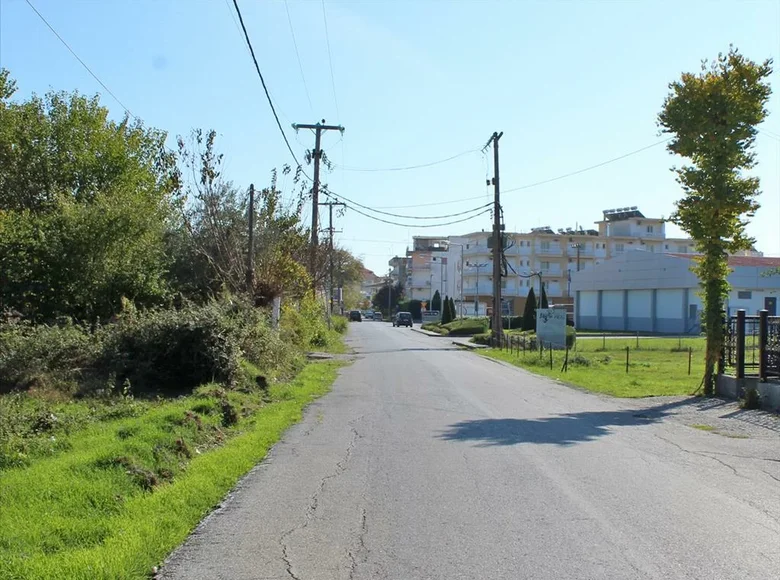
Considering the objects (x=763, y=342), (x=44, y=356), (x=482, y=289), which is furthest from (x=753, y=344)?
(x=482, y=289)

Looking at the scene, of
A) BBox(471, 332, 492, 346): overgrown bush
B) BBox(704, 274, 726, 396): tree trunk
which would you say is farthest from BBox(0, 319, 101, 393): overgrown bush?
BBox(471, 332, 492, 346): overgrown bush

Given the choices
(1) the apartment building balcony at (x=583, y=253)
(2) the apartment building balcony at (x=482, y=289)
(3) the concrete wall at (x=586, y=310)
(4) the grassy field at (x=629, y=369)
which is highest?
(1) the apartment building balcony at (x=583, y=253)

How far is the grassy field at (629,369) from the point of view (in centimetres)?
2133

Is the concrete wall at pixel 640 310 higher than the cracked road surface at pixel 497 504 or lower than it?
higher

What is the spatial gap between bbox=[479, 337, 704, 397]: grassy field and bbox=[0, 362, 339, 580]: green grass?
1200 centimetres

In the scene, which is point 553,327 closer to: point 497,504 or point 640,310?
point 497,504

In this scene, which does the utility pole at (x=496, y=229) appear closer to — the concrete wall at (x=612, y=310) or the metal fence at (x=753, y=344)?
the metal fence at (x=753, y=344)

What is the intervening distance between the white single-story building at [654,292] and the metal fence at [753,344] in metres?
40.6

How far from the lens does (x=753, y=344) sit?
19141mm

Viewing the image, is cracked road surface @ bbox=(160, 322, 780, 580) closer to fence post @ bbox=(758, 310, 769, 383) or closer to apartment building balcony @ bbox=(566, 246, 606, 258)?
fence post @ bbox=(758, 310, 769, 383)

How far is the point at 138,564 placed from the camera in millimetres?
5832

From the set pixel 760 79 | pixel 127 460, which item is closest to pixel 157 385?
pixel 127 460

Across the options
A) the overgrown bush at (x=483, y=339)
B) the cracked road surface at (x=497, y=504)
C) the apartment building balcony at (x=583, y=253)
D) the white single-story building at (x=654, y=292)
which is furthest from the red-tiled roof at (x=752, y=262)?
the cracked road surface at (x=497, y=504)

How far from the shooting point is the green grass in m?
5.87
